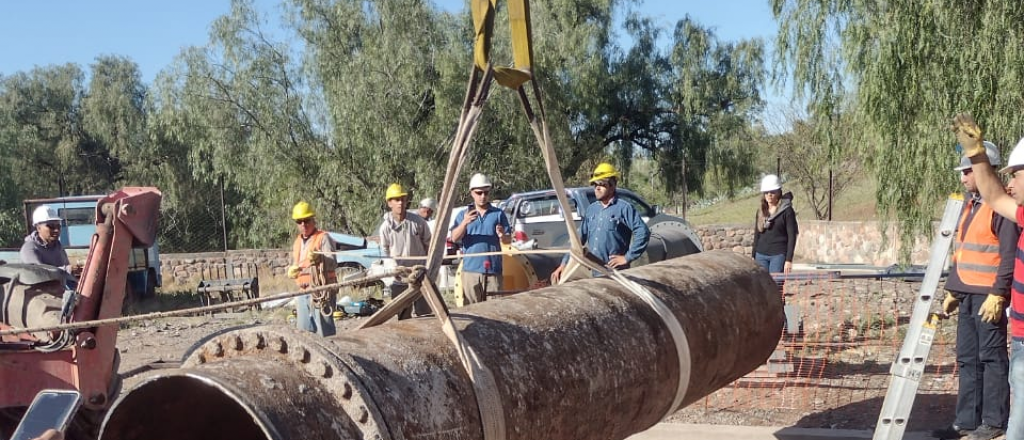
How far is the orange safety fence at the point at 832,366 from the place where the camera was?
618 centimetres

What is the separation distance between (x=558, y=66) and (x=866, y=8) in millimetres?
12088

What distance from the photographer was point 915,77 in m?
10.3

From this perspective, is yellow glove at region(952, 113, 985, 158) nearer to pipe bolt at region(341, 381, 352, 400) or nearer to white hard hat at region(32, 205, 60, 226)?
pipe bolt at region(341, 381, 352, 400)

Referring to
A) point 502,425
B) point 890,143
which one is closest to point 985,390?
point 502,425

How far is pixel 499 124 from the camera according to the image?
21531 millimetres

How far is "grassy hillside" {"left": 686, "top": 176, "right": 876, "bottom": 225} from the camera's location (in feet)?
97.5

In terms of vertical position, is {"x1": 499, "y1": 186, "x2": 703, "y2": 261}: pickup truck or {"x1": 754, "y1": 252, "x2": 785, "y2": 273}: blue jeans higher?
{"x1": 499, "y1": 186, "x2": 703, "y2": 261}: pickup truck

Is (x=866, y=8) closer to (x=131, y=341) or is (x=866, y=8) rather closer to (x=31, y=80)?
(x=131, y=341)

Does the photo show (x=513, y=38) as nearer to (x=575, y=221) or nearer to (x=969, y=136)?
(x=969, y=136)

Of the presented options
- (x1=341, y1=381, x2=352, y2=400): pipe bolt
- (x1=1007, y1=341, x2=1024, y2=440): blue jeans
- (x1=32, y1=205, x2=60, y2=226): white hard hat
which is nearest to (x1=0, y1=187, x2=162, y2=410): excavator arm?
(x1=341, y1=381, x2=352, y2=400): pipe bolt

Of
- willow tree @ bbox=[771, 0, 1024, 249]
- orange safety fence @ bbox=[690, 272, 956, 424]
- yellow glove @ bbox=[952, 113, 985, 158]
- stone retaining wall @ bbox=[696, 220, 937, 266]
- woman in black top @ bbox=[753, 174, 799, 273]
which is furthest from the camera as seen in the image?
stone retaining wall @ bbox=[696, 220, 937, 266]

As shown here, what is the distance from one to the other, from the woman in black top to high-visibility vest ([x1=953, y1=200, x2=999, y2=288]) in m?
2.27

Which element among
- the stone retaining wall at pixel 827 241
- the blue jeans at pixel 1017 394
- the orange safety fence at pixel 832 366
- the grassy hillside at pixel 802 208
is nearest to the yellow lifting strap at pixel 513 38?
the blue jeans at pixel 1017 394

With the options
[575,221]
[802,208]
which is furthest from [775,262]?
[802,208]
